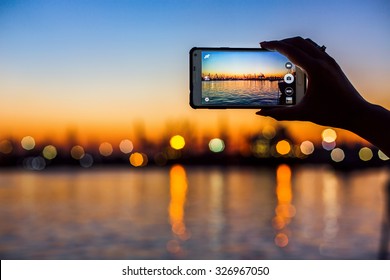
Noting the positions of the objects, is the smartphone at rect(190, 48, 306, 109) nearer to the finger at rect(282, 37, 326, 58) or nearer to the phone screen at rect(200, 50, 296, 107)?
the phone screen at rect(200, 50, 296, 107)

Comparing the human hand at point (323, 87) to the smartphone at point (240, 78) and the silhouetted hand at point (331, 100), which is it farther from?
the smartphone at point (240, 78)

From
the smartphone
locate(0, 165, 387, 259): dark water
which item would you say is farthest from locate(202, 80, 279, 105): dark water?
locate(0, 165, 387, 259): dark water

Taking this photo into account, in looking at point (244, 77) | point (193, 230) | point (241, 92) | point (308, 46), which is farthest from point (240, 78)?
point (193, 230)

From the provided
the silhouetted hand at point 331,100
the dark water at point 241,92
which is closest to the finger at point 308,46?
the silhouetted hand at point 331,100

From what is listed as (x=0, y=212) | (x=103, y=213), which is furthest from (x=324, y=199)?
(x=0, y=212)
